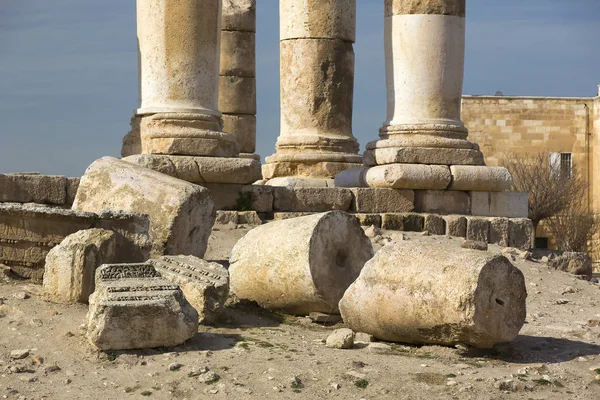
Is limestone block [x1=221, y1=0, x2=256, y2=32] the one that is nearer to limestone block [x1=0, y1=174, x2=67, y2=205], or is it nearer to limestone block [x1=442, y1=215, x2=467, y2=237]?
limestone block [x1=442, y1=215, x2=467, y2=237]

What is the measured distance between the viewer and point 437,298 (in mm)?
6348

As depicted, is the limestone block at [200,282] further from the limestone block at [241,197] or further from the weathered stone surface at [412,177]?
the weathered stone surface at [412,177]

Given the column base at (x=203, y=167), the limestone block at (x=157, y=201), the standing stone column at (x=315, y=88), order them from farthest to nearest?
the standing stone column at (x=315, y=88)
the column base at (x=203, y=167)
the limestone block at (x=157, y=201)

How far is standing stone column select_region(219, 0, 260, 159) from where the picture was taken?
18.7 metres

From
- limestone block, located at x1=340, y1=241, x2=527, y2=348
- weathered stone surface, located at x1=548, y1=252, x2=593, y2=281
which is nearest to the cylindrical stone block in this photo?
weathered stone surface, located at x1=548, y1=252, x2=593, y2=281

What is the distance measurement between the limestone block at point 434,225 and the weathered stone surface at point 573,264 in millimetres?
1324

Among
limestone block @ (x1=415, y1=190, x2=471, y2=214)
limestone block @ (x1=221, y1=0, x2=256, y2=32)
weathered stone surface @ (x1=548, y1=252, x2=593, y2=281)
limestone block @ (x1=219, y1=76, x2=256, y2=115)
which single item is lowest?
weathered stone surface @ (x1=548, y1=252, x2=593, y2=281)

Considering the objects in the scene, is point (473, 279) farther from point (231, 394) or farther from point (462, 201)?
point (462, 201)

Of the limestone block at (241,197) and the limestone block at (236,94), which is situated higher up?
the limestone block at (236,94)

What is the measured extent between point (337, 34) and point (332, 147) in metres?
1.48

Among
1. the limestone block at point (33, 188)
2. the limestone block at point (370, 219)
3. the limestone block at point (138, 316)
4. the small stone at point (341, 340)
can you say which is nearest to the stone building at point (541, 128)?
the limestone block at point (370, 219)

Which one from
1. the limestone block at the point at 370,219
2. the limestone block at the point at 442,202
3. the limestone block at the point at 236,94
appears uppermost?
the limestone block at the point at 236,94

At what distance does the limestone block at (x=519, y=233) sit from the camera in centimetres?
1267

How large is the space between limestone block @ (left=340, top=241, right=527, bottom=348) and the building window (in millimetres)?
23288
